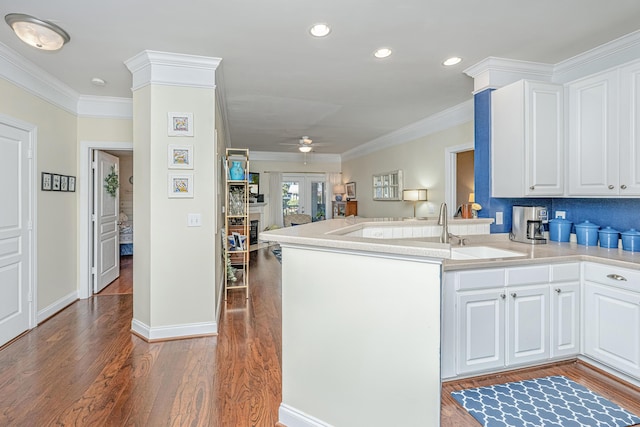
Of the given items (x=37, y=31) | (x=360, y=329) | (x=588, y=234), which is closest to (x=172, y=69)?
(x=37, y=31)

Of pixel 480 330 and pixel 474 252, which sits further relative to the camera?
pixel 474 252

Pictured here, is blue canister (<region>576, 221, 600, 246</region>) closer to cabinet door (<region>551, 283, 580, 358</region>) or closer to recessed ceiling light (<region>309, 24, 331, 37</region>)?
cabinet door (<region>551, 283, 580, 358</region>)

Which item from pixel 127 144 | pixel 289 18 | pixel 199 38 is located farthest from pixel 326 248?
pixel 127 144

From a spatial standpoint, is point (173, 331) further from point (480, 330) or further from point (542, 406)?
point (542, 406)

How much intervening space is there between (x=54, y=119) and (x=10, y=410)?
2.92m

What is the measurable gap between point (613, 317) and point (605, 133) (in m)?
1.40

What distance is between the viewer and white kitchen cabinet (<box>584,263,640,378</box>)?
2109 millimetres

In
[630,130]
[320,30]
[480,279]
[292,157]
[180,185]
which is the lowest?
[480,279]

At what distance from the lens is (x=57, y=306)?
3.74m

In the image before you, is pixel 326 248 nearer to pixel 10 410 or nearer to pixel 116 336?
pixel 10 410

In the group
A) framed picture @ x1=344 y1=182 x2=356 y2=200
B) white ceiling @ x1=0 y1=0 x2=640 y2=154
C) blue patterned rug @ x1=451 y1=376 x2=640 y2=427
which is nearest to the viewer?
blue patterned rug @ x1=451 y1=376 x2=640 y2=427

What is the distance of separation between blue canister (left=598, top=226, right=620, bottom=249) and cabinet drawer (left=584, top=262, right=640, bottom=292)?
492 millimetres

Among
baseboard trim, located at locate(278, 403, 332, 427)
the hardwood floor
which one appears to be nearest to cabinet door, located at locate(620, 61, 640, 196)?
baseboard trim, located at locate(278, 403, 332, 427)

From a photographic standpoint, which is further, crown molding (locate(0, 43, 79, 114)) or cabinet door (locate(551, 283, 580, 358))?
crown molding (locate(0, 43, 79, 114))
